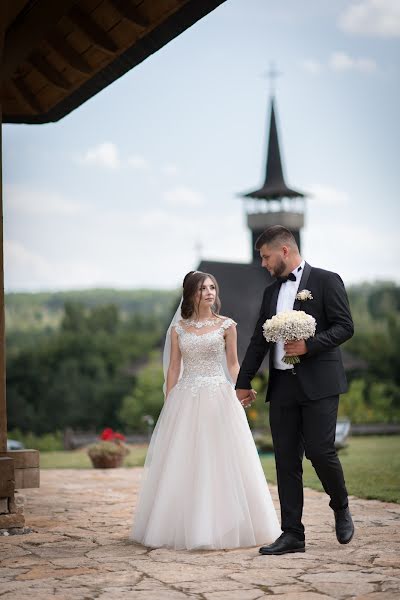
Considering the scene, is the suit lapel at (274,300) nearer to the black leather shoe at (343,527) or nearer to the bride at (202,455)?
the bride at (202,455)

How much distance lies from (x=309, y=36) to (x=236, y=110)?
12848 mm

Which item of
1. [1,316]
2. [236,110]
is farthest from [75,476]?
[236,110]

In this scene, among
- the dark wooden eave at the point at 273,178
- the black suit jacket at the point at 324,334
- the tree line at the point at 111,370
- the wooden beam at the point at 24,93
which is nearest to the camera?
the black suit jacket at the point at 324,334

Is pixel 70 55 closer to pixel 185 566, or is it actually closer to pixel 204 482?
pixel 204 482

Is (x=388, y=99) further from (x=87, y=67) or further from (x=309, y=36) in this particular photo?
(x=87, y=67)

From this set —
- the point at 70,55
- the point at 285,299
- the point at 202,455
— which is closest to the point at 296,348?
the point at 285,299

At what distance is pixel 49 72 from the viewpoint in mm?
9781

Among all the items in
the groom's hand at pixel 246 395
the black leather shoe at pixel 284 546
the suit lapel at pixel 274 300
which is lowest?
the black leather shoe at pixel 284 546

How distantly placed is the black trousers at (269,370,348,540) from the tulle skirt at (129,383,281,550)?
40 cm

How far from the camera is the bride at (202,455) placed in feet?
23.5

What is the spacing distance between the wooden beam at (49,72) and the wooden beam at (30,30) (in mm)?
1251

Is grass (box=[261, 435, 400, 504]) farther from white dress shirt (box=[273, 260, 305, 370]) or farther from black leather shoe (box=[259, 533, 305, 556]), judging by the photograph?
white dress shirt (box=[273, 260, 305, 370])

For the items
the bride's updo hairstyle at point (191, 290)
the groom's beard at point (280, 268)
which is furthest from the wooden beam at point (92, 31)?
the groom's beard at point (280, 268)

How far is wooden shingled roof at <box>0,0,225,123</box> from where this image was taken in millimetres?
7777
